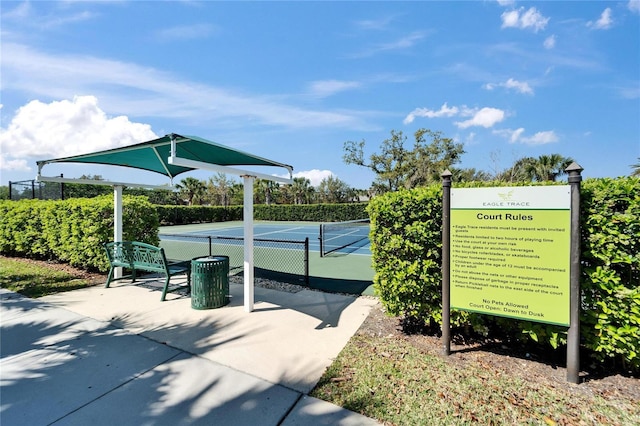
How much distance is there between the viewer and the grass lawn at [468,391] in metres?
2.47

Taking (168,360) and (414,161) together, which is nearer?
(168,360)

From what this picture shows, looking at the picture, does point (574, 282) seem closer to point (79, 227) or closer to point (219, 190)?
point (79, 227)

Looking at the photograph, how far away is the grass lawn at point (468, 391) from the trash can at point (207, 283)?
254 centimetres

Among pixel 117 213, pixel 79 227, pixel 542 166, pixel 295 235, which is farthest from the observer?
pixel 542 166

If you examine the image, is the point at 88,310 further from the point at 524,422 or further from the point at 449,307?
the point at 524,422

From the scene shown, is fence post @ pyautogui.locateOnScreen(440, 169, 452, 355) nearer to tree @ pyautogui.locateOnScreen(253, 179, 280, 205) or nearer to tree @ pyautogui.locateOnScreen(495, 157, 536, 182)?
tree @ pyautogui.locateOnScreen(495, 157, 536, 182)

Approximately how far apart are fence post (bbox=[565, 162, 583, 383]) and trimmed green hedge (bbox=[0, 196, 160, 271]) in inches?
322

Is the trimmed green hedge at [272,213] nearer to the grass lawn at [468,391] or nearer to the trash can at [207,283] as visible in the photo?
the trash can at [207,283]

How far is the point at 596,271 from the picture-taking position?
2863 mm

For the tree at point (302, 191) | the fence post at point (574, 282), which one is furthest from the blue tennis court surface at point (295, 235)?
the tree at point (302, 191)

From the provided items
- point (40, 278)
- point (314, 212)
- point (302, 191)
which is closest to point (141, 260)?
point (40, 278)

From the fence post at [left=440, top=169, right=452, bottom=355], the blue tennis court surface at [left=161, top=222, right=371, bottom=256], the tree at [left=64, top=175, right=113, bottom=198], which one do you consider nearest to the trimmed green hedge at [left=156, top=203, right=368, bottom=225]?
the tree at [left=64, top=175, right=113, bottom=198]

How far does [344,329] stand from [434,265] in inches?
61.2

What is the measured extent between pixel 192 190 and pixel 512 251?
152 ft
